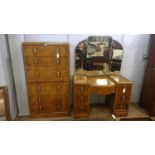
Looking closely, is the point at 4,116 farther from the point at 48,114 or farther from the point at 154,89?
the point at 154,89

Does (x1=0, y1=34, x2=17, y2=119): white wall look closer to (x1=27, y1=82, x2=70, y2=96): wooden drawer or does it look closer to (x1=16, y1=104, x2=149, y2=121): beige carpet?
(x1=27, y1=82, x2=70, y2=96): wooden drawer

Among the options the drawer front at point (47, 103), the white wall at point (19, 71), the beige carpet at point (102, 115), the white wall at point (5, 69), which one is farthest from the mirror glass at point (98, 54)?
the white wall at point (5, 69)

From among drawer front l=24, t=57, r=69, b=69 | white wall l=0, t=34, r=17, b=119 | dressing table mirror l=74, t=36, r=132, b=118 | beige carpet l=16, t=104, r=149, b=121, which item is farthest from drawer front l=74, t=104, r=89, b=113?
white wall l=0, t=34, r=17, b=119

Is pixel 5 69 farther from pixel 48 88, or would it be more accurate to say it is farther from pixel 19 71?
pixel 48 88

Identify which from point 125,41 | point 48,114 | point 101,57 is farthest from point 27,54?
point 125,41

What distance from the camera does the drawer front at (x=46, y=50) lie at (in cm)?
228

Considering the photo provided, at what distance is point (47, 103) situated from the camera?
2654mm

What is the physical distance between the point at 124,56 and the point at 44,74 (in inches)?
63.0

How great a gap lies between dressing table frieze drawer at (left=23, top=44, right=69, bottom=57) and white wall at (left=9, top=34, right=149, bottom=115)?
0.23m

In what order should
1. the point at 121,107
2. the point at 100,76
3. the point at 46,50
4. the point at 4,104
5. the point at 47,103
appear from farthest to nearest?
the point at 100,76 → the point at 121,107 → the point at 47,103 → the point at 46,50 → the point at 4,104

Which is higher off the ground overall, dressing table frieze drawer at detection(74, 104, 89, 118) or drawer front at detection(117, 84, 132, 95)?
drawer front at detection(117, 84, 132, 95)

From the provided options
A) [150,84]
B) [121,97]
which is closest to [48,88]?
[121,97]

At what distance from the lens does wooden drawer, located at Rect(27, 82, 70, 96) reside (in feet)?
8.22
